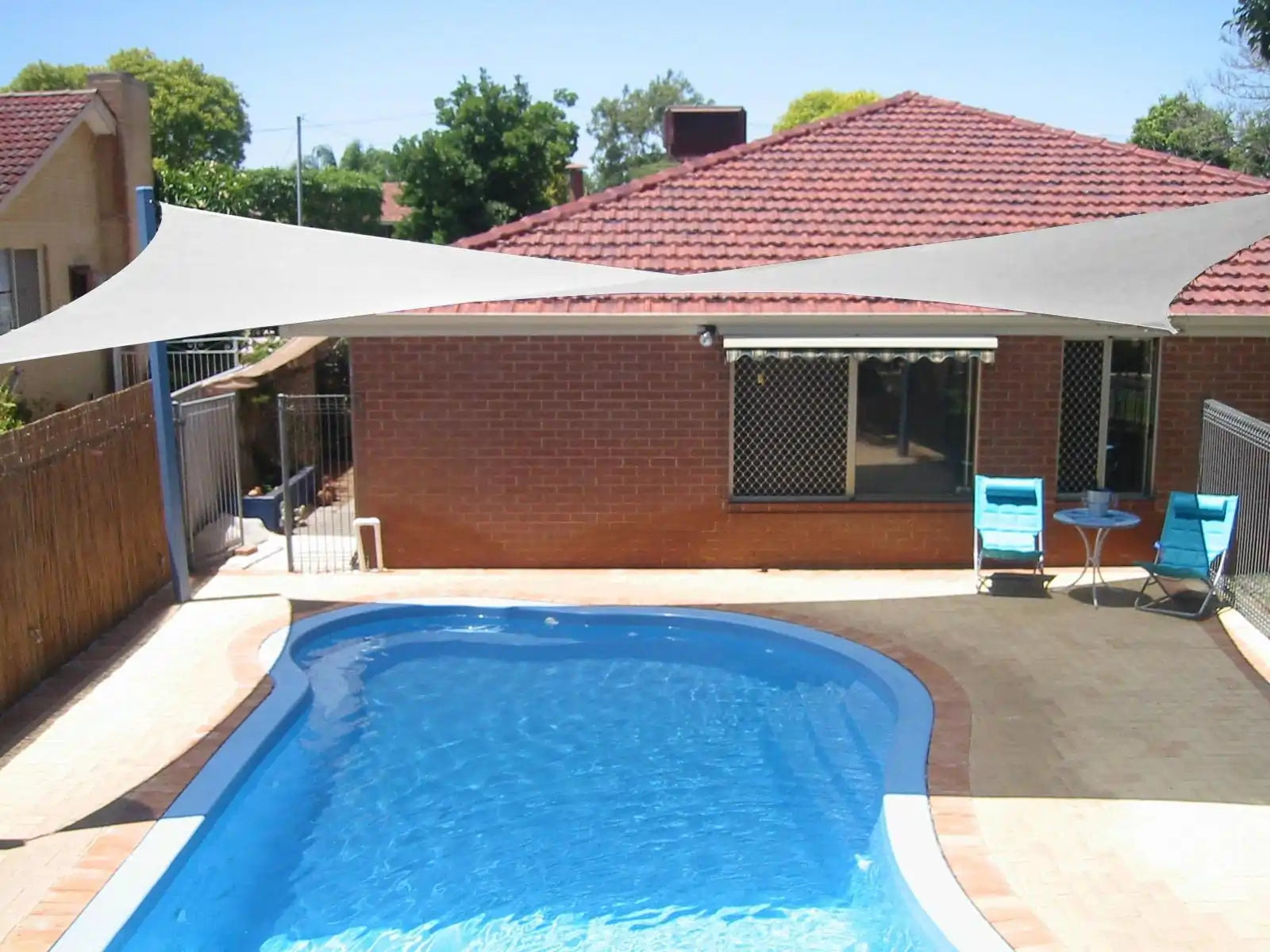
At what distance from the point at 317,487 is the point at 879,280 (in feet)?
40.7

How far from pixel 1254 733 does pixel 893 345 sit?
5.59 m

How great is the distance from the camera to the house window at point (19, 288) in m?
20.4

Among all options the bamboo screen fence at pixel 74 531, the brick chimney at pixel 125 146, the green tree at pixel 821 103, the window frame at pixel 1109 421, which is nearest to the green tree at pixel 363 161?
the green tree at pixel 821 103

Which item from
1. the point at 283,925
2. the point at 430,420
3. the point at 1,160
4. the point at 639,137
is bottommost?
the point at 283,925

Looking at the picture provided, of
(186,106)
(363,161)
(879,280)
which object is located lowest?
(879,280)

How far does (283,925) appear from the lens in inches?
281

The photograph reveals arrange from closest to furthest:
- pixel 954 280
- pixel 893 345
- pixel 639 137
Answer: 1. pixel 954 280
2. pixel 893 345
3. pixel 639 137

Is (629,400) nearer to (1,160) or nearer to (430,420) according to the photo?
(430,420)

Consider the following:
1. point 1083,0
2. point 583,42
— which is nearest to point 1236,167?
point 1083,0

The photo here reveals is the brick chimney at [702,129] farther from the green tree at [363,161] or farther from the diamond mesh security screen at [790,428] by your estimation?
the green tree at [363,161]

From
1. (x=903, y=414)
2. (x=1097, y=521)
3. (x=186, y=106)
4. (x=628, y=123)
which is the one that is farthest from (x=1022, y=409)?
(x=628, y=123)

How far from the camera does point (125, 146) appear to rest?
24.0m

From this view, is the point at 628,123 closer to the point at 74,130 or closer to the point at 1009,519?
the point at 74,130

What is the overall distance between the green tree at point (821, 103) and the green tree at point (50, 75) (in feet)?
146
